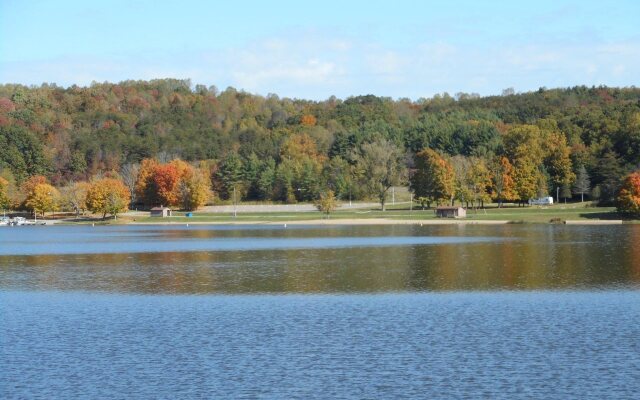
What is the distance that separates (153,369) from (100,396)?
2815mm

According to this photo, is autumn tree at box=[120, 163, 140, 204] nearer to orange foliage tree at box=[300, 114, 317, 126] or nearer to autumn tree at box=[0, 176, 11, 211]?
autumn tree at box=[0, 176, 11, 211]

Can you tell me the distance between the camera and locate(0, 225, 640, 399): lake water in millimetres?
22234

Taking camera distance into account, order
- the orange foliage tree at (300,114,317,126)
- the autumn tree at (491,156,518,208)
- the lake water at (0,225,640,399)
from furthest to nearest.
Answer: the orange foliage tree at (300,114,317,126) < the autumn tree at (491,156,518,208) < the lake water at (0,225,640,399)

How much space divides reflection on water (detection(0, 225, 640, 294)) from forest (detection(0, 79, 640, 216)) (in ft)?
135

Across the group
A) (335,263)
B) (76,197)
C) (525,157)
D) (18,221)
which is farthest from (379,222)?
(18,221)

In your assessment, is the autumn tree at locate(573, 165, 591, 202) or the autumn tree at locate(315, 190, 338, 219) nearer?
the autumn tree at locate(315, 190, 338, 219)

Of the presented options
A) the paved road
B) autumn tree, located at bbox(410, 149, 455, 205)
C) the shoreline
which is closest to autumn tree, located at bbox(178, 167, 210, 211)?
the paved road

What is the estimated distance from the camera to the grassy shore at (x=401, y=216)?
103250mm

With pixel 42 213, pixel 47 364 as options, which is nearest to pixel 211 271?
pixel 47 364

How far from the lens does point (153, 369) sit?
945 inches

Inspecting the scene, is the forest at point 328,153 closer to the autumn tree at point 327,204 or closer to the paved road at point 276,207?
the paved road at point 276,207

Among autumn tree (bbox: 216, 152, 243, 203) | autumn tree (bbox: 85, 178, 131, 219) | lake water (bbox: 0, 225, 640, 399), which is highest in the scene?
autumn tree (bbox: 216, 152, 243, 203)

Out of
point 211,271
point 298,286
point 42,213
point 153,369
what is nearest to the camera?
point 153,369

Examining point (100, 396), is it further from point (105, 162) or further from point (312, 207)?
point (105, 162)
